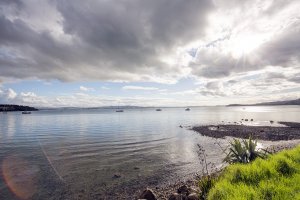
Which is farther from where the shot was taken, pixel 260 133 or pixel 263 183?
pixel 260 133

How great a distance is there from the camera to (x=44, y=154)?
1031 inches

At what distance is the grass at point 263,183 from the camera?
23.4ft

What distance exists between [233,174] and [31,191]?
532 inches

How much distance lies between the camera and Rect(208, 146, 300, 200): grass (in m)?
7.14

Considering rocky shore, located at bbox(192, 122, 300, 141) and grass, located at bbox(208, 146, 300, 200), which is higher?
grass, located at bbox(208, 146, 300, 200)

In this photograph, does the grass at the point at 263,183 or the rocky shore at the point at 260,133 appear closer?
the grass at the point at 263,183

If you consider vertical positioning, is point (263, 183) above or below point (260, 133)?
above

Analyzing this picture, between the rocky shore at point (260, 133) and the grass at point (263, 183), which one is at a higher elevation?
the grass at point (263, 183)

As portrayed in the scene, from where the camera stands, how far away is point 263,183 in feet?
26.3

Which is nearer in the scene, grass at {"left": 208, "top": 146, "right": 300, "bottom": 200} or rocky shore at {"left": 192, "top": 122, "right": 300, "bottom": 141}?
grass at {"left": 208, "top": 146, "right": 300, "bottom": 200}

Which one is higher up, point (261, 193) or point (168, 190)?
point (261, 193)

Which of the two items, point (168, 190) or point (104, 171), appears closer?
point (168, 190)

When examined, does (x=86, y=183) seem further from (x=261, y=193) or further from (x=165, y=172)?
(x=261, y=193)

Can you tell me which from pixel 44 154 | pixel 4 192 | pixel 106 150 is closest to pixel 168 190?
pixel 4 192
